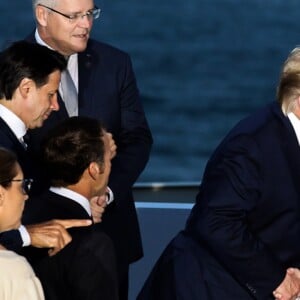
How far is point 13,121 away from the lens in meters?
3.99

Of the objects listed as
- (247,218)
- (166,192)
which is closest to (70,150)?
(247,218)

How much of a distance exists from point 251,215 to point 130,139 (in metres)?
0.79

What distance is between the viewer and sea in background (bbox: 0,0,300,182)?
578 inches

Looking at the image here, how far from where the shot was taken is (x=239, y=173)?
381 centimetres

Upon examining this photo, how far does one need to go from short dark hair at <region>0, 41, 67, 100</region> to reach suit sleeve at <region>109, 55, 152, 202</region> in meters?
0.53

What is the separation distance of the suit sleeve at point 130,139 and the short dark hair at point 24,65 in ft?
1.74

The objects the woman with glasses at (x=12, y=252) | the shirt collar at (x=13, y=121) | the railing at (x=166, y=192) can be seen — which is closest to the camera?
the woman with glasses at (x=12, y=252)

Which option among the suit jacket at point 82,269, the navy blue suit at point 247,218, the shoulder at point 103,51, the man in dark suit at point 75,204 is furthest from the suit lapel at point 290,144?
the shoulder at point 103,51

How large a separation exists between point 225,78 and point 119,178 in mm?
14146

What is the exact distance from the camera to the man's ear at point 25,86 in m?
4.01

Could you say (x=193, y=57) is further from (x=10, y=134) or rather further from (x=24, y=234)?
(x=24, y=234)

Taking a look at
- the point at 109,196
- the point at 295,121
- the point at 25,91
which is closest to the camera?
the point at 295,121

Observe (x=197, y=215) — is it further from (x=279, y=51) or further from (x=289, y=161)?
(x=279, y=51)

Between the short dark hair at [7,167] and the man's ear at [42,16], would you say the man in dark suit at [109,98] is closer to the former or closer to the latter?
the man's ear at [42,16]
